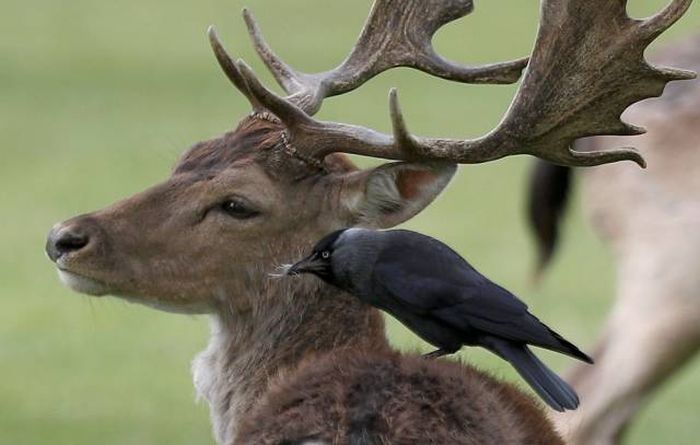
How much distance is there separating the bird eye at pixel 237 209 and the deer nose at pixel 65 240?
1.19ft

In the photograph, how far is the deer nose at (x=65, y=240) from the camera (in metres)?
5.30

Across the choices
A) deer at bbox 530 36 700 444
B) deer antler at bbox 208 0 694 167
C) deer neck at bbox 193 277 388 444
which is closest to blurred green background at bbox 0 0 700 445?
deer neck at bbox 193 277 388 444

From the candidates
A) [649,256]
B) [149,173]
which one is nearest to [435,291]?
[649,256]

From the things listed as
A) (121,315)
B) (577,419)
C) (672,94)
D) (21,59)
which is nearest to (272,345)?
(577,419)

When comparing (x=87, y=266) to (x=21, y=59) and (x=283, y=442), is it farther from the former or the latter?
(x=21, y=59)

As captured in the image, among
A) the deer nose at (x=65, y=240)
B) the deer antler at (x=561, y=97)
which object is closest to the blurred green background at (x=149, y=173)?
the deer antler at (x=561, y=97)

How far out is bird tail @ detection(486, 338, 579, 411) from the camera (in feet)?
16.0

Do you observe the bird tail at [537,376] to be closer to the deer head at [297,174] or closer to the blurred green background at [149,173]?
the blurred green background at [149,173]

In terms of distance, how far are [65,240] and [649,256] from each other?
3495 mm

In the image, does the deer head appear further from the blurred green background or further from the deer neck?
the blurred green background

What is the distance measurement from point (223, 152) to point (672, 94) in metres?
3.38

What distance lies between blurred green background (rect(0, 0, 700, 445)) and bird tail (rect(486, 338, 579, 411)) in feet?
1.21

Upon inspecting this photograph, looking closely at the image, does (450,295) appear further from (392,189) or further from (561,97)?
(561,97)

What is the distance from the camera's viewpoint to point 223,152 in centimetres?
545
